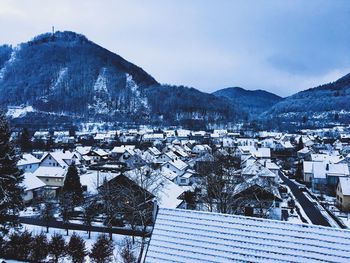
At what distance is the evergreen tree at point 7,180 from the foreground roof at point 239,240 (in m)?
10.2

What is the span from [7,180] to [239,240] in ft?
40.5

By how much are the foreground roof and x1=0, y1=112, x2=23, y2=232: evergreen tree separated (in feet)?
33.4

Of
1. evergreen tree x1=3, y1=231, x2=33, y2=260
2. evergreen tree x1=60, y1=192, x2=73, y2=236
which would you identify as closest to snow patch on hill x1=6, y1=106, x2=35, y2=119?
evergreen tree x1=60, y1=192, x2=73, y2=236

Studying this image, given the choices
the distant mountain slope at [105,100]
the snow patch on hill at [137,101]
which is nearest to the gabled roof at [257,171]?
the distant mountain slope at [105,100]

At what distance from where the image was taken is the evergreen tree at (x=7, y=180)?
1378 centimetres

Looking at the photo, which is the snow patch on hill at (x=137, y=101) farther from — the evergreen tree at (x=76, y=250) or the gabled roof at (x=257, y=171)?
the evergreen tree at (x=76, y=250)

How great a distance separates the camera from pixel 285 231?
6172mm

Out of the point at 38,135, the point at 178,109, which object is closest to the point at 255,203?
the point at 38,135

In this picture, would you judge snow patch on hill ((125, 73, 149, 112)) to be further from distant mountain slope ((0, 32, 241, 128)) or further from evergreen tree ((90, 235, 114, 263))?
evergreen tree ((90, 235, 114, 263))

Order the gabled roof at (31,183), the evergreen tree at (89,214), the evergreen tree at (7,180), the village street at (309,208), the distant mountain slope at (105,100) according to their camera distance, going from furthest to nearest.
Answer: the distant mountain slope at (105,100) < the gabled roof at (31,183) < the village street at (309,208) < the evergreen tree at (89,214) < the evergreen tree at (7,180)

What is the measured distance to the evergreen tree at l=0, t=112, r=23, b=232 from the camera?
45.2 ft

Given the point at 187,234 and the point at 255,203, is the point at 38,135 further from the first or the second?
the point at 187,234

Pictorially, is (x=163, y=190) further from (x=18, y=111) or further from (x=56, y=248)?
(x=18, y=111)

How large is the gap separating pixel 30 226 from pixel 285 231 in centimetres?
2080
